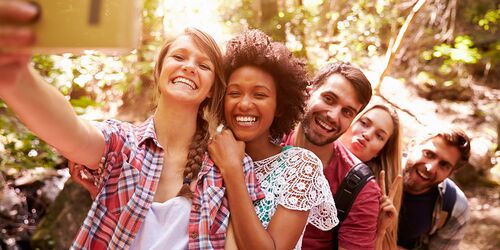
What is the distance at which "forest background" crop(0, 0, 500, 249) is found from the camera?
3693mm

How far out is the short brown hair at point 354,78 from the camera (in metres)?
2.14

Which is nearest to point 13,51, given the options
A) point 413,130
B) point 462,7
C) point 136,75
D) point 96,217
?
point 96,217

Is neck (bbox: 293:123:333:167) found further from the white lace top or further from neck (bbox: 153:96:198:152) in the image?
neck (bbox: 153:96:198:152)

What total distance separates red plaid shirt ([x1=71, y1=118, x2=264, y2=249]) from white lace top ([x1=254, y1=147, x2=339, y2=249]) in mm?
182

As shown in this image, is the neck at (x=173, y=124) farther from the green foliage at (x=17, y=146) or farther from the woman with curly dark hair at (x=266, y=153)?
the green foliage at (x=17, y=146)

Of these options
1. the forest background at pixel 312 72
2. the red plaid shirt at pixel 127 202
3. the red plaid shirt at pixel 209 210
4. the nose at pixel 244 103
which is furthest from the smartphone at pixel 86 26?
the forest background at pixel 312 72

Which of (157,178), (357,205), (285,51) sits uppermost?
(285,51)

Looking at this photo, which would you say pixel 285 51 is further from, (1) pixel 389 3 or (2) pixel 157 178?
(1) pixel 389 3

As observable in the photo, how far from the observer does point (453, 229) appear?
106 inches

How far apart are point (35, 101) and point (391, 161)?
186 centimetres

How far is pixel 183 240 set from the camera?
4.62ft

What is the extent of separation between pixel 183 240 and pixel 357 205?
2.86 ft

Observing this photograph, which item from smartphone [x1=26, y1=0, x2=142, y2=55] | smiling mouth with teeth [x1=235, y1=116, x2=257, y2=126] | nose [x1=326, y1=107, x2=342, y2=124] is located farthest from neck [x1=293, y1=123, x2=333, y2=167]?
smartphone [x1=26, y1=0, x2=142, y2=55]

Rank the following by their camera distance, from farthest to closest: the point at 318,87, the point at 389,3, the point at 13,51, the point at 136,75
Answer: the point at 389,3 → the point at 136,75 → the point at 318,87 → the point at 13,51
